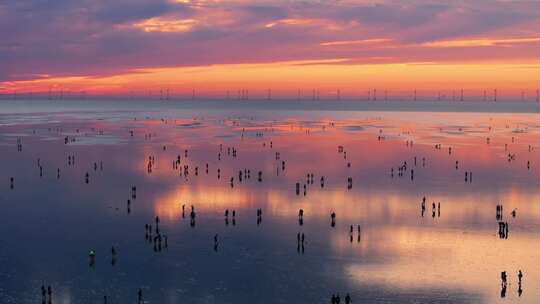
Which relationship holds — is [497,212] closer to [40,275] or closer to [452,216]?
[452,216]

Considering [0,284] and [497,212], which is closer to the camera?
[0,284]

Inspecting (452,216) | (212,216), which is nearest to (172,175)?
(212,216)

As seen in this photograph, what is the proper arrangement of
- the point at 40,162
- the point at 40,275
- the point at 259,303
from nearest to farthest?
the point at 259,303
the point at 40,275
the point at 40,162

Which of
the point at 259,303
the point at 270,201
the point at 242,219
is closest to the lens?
the point at 259,303

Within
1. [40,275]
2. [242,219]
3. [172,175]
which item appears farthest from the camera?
[172,175]

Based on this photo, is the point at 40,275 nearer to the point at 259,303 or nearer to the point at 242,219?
the point at 259,303

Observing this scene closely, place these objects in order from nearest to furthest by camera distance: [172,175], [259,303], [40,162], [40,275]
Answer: [259,303], [40,275], [172,175], [40,162]

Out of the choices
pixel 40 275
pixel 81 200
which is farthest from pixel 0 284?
pixel 81 200

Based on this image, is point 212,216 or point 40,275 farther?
point 212,216
